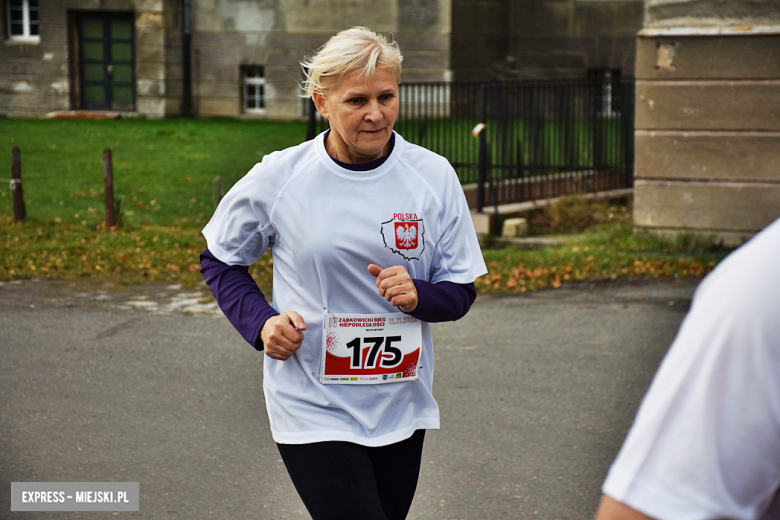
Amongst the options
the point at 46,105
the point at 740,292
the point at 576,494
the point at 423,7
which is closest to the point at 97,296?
the point at 576,494

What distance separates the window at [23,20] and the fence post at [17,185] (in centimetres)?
1519

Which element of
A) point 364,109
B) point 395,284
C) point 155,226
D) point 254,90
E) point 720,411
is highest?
point 254,90

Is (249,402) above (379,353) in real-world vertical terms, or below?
below

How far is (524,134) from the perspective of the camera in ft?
42.7

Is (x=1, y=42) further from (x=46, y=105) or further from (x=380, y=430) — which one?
(x=380, y=430)

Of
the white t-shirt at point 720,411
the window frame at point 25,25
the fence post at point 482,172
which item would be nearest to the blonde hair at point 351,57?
the white t-shirt at point 720,411

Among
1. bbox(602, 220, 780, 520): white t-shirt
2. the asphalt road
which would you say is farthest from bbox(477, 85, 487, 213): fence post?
bbox(602, 220, 780, 520): white t-shirt

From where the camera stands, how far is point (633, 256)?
10.4 meters

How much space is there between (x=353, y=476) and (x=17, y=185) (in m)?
10.5

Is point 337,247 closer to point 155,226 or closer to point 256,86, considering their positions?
point 155,226

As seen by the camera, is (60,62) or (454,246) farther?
(60,62)

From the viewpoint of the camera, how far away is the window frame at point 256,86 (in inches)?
1030

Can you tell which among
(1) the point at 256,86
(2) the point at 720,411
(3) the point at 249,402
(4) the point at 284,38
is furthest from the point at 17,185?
(1) the point at 256,86

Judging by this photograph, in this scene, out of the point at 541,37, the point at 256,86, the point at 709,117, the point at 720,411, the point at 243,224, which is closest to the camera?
the point at 720,411
